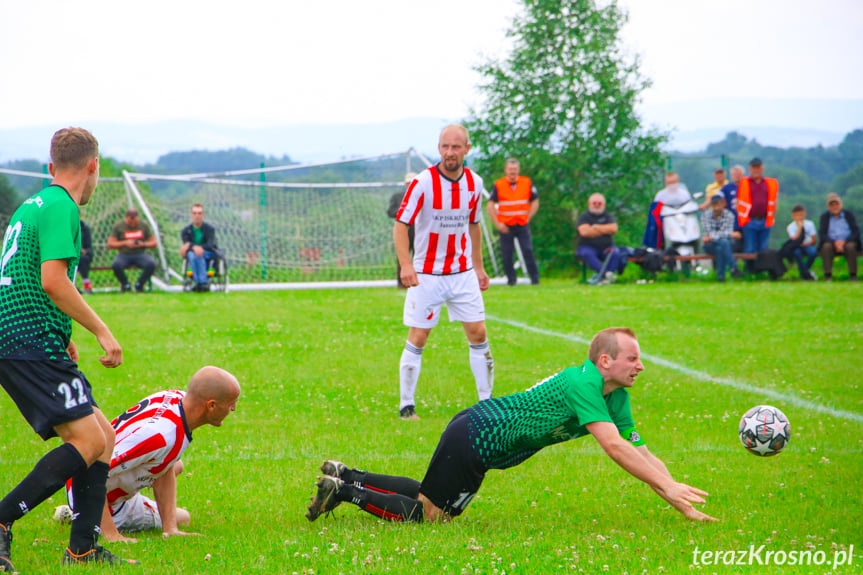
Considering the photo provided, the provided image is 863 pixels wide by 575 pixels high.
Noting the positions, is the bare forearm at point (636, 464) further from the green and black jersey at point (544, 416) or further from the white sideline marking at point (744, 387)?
the white sideline marking at point (744, 387)

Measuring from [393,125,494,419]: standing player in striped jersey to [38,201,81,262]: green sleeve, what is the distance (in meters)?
4.34

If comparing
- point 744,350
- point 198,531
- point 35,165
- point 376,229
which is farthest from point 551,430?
point 35,165

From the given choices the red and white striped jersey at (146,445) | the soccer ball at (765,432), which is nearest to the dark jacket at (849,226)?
the soccer ball at (765,432)

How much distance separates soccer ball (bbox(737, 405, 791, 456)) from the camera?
580 centimetres

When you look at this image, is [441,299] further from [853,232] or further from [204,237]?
[853,232]

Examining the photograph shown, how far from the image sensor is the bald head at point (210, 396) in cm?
490

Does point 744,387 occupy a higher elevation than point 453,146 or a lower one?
lower

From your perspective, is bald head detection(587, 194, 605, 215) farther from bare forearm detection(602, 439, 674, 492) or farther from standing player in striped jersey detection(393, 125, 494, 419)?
bare forearm detection(602, 439, 674, 492)

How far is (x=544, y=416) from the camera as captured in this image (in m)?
5.04

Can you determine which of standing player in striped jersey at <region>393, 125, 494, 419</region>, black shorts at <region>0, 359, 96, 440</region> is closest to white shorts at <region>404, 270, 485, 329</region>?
standing player in striped jersey at <region>393, 125, 494, 419</region>

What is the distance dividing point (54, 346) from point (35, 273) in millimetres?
368

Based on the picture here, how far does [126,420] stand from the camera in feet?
16.6

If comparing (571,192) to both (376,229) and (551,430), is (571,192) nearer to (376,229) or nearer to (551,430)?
(376,229)

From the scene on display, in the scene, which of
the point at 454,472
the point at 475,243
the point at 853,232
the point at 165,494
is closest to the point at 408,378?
the point at 475,243
